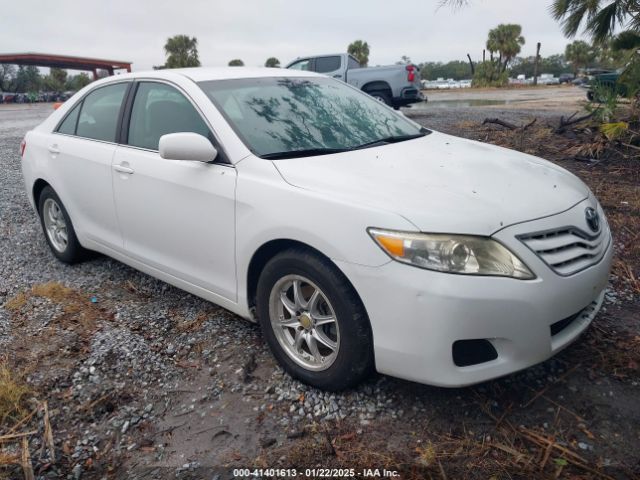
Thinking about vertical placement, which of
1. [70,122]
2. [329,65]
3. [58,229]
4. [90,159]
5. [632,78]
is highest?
[329,65]

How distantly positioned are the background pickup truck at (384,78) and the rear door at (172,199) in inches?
440

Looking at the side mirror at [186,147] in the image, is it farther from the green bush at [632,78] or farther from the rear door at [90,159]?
the green bush at [632,78]

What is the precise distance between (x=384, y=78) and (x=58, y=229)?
441 inches

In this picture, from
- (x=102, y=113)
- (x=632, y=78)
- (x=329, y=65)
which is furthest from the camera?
(x=329, y=65)

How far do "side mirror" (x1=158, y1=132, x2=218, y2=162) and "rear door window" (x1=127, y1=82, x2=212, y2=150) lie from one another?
0.21 metres

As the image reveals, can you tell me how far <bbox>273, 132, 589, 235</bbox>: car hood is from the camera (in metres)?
2.38

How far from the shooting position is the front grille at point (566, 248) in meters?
2.40

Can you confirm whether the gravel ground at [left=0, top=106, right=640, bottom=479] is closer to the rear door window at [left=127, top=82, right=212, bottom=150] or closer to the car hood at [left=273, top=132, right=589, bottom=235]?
the car hood at [left=273, top=132, right=589, bottom=235]

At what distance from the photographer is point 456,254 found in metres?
2.29

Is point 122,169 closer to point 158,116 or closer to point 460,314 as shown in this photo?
point 158,116

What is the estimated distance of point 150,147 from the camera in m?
→ 3.59

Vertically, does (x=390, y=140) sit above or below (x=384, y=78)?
below

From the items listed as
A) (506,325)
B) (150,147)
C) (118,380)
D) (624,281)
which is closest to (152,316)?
(118,380)

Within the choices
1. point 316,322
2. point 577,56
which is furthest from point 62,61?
point 577,56
